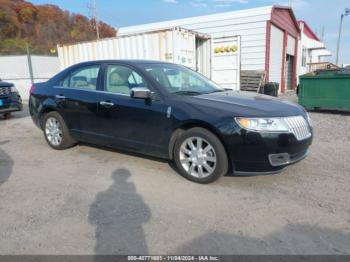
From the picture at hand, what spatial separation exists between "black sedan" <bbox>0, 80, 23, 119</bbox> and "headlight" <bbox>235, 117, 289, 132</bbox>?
782 cm

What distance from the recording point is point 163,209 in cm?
335

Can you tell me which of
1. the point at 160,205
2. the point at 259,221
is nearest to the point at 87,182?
the point at 160,205

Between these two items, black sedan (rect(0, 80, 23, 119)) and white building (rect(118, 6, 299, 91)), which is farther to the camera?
white building (rect(118, 6, 299, 91))

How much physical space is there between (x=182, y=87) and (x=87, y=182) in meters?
1.90

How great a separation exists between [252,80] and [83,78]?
10.8 meters

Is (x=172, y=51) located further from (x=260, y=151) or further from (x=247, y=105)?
(x=260, y=151)

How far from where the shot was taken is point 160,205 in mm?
3441

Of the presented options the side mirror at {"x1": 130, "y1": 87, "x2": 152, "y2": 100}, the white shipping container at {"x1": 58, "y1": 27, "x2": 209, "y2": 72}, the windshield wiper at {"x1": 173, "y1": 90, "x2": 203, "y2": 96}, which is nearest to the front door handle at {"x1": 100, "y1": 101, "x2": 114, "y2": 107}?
the side mirror at {"x1": 130, "y1": 87, "x2": 152, "y2": 100}

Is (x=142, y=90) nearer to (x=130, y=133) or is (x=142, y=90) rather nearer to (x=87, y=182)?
(x=130, y=133)

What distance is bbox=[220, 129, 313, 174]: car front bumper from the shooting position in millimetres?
3547

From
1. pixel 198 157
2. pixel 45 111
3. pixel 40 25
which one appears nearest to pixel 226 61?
pixel 45 111

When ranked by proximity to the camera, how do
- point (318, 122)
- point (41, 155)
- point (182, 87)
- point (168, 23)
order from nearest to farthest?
point (182, 87)
point (41, 155)
point (318, 122)
point (168, 23)

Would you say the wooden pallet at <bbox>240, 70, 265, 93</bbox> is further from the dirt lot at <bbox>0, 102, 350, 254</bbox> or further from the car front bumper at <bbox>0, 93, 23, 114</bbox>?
the car front bumper at <bbox>0, 93, 23, 114</bbox>

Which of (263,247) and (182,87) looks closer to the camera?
(263,247)
